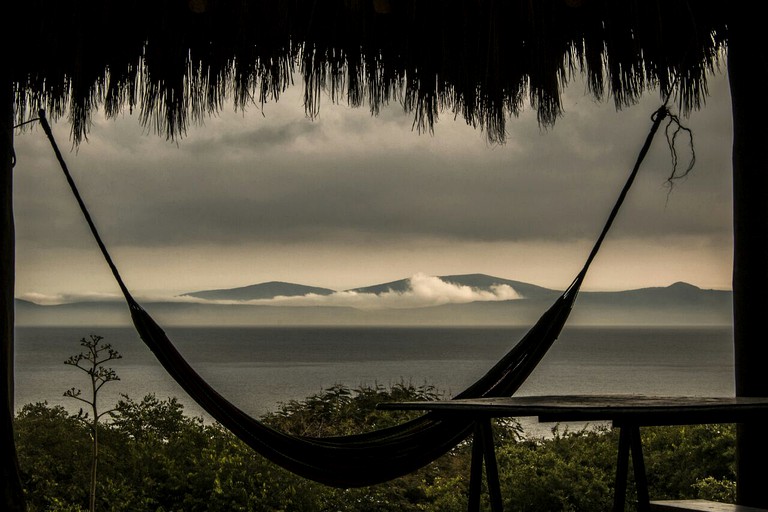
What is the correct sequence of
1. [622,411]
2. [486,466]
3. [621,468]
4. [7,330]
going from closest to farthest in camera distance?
[622,411], [486,466], [621,468], [7,330]

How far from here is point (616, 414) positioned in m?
1.55

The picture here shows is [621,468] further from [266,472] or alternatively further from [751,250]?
[266,472]

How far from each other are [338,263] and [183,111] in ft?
120

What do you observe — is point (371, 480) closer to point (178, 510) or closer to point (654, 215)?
point (178, 510)

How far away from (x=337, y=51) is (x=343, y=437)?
119cm

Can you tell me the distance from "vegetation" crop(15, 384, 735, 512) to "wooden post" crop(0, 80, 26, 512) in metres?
1.06

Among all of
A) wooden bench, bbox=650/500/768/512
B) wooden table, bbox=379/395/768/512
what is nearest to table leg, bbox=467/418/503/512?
wooden table, bbox=379/395/768/512

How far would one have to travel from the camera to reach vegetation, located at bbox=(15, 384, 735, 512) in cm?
334

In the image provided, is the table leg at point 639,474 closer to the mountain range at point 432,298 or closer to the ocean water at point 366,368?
the ocean water at point 366,368

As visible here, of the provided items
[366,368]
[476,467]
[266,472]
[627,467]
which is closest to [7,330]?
[476,467]

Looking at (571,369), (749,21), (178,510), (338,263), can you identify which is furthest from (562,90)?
(338,263)

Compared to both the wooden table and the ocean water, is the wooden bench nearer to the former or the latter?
the wooden table

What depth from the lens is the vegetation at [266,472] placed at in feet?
11.0

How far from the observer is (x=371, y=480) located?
2404 mm
